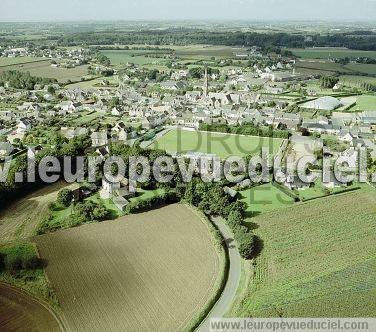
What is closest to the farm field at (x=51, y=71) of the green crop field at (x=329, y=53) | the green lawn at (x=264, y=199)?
the green lawn at (x=264, y=199)

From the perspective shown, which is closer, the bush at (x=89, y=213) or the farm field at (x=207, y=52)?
the bush at (x=89, y=213)

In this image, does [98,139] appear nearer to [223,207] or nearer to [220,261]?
[223,207]

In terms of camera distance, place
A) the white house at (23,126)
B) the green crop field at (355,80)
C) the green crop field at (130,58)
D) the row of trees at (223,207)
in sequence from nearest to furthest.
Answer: the row of trees at (223,207)
the white house at (23,126)
the green crop field at (355,80)
the green crop field at (130,58)

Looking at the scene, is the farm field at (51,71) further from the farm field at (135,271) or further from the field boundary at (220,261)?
the field boundary at (220,261)

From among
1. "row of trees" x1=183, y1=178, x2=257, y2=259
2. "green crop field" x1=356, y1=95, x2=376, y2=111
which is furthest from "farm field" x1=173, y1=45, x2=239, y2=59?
"row of trees" x1=183, y1=178, x2=257, y2=259

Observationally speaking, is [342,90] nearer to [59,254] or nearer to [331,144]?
[331,144]

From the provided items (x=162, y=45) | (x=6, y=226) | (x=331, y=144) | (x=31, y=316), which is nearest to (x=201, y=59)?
(x=162, y=45)
